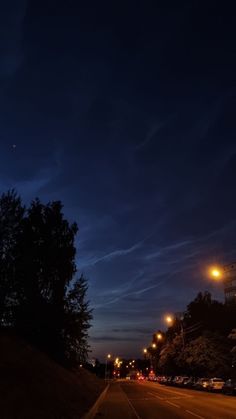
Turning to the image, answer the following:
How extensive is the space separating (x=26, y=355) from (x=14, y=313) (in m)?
8.19

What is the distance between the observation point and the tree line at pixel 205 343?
68.7m

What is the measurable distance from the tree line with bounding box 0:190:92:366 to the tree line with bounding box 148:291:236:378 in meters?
21.1

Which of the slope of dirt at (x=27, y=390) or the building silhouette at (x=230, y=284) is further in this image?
the building silhouette at (x=230, y=284)

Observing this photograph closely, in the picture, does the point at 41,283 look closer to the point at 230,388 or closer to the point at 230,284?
the point at 230,388

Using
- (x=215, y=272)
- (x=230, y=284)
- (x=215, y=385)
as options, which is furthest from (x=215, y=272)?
(x=230, y=284)

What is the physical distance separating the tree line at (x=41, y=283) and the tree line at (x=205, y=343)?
21.1 m

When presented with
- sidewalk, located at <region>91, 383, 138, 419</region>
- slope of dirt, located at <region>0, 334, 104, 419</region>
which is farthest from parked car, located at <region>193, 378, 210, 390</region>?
slope of dirt, located at <region>0, 334, 104, 419</region>

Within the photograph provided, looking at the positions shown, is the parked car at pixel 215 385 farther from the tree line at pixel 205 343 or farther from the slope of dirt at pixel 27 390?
the slope of dirt at pixel 27 390

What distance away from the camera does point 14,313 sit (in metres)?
36.9

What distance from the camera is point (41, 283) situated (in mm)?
40125

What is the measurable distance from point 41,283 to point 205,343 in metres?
36.7

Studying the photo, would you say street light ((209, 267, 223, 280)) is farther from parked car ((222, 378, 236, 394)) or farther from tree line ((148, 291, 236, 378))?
tree line ((148, 291, 236, 378))

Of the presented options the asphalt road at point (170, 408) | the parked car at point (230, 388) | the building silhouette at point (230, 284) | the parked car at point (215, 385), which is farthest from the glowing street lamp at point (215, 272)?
the building silhouette at point (230, 284)

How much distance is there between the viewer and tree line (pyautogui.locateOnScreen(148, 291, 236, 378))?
68.7 metres
